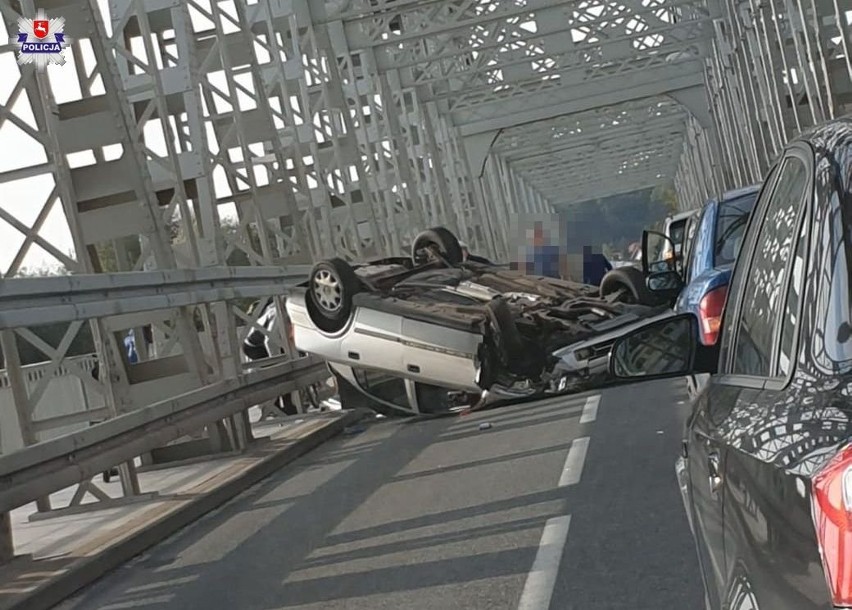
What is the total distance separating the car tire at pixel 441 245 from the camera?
17.0 meters

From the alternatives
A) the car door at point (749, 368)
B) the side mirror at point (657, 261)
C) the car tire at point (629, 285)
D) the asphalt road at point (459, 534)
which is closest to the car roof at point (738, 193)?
the asphalt road at point (459, 534)

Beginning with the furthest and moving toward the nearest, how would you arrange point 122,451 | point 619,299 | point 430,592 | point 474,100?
point 474,100 → point 619,299 → point 122,451 → point 430,592

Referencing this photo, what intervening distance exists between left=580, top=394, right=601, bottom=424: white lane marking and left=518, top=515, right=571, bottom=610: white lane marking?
4.94m

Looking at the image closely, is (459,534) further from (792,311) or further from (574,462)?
(792,311)

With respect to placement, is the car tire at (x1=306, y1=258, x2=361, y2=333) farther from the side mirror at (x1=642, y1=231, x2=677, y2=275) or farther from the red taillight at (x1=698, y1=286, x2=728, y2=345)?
the red taillight at (x1=698, y1=286, x2=728, y2=345)

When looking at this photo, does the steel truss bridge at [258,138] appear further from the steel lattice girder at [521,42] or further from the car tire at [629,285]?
the car tire at [629,285]

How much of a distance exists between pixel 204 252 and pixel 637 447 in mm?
8592

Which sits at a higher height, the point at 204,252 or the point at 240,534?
the point at 204,252

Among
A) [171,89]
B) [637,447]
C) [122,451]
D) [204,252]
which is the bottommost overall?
[637,447]

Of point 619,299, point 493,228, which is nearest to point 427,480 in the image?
point 619,299

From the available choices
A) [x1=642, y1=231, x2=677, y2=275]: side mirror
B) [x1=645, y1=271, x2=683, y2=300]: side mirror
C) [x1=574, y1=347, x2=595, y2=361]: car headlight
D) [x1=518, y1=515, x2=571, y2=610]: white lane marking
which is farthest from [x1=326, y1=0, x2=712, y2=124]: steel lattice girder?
[x1=518, y1=515, x2=571, y2=610]: white lane marking

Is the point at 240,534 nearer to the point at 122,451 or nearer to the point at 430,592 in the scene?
the point at 122,451

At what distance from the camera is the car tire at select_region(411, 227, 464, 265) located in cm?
1703

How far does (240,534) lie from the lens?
31.5 ft
